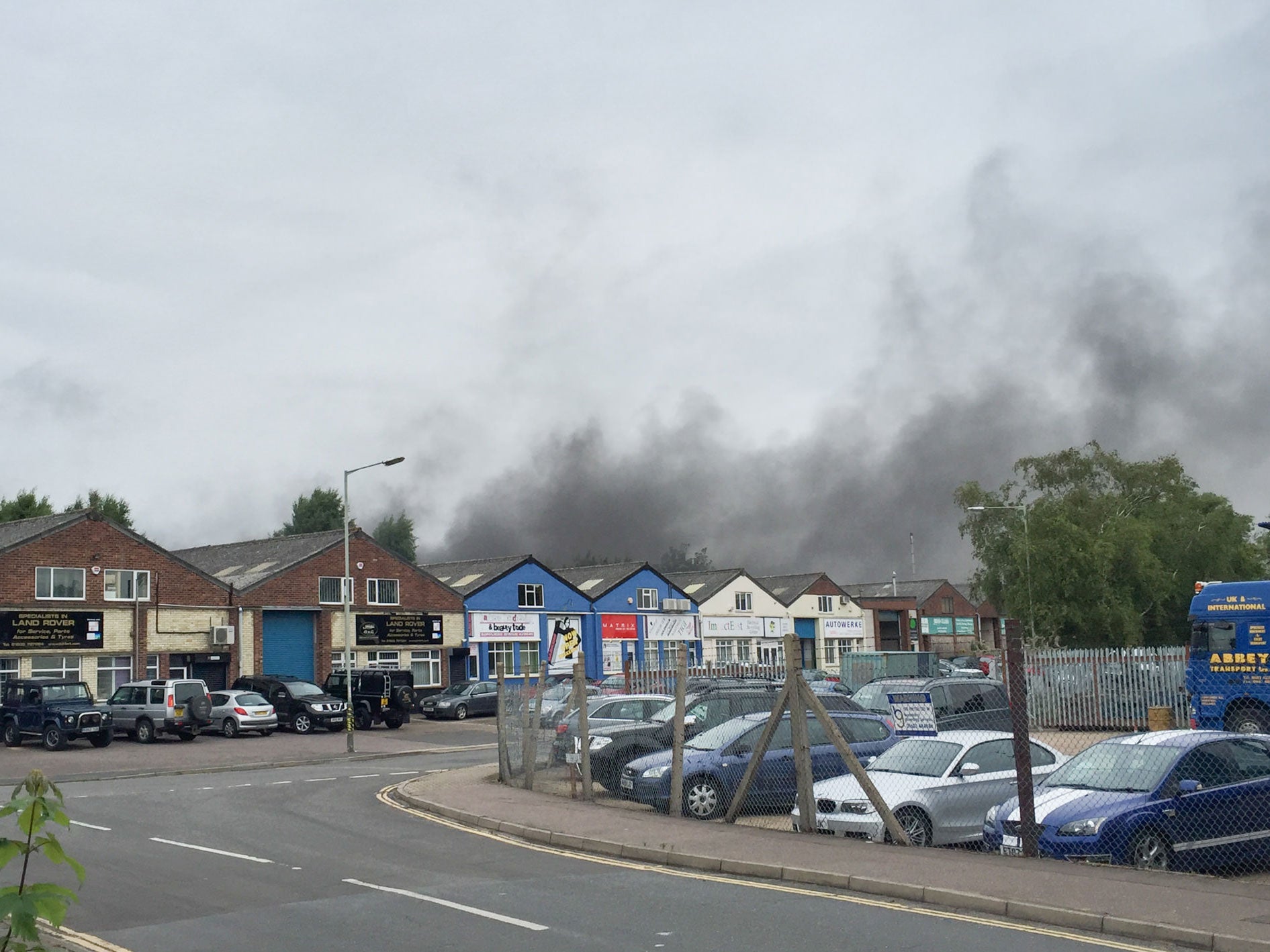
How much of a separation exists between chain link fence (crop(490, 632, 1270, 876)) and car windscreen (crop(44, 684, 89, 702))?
21.5m

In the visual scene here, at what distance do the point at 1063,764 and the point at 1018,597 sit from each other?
4901cm

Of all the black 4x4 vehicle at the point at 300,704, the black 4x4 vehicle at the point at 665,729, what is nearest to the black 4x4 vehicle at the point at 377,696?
the black 4x4 vehicle at the point at 300,704

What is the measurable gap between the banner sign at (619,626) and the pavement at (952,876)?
156ft

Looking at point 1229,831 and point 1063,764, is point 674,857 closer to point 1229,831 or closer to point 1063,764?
point 1063,764

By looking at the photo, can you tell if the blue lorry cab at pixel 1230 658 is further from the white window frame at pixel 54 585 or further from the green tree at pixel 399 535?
the green tree at pixel 399 535

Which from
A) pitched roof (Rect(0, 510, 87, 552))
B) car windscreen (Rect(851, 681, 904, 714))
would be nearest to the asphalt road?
car windscreen (Rect(851, 681, 904, 714))

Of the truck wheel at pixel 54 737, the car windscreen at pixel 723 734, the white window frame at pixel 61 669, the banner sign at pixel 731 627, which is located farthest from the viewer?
the banner sign at pixel 731 627

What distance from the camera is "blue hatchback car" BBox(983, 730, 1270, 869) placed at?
443 inches

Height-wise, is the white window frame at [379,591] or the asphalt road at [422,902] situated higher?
the white window frame at [379,591]

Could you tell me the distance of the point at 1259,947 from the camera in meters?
8.17

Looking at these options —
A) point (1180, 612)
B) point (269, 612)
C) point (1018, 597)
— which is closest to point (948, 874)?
point (269, 612)

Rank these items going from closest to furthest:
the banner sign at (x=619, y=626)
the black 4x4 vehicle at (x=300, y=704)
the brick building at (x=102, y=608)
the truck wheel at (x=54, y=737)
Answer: the truck wheel at (x=54, y=737)
the black 4x4 vehicle at (x=300, y=704)
the brick building at (x=102, y=608)
the banner sign at (x=619, y=626)

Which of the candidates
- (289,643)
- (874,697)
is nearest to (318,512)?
(289,643)

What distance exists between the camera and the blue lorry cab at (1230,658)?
25.1 m
